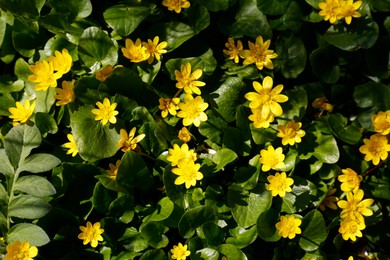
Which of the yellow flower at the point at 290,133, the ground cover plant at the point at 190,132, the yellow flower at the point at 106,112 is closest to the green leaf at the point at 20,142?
the ground cover plant at the point at 190,132

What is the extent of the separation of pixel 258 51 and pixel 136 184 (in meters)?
0.87

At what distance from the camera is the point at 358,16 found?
2.47 metres

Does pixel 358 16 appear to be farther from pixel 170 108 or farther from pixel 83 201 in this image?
pixel 83 201

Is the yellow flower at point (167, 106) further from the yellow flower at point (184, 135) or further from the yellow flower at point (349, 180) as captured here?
the yellow flower at point (349, 180)

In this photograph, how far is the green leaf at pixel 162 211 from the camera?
7.19 feet

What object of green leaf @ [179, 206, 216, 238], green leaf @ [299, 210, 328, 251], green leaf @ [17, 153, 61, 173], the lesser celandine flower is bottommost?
green leaf @ [299, 210, 328, 251]

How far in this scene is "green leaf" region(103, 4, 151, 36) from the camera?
236cm

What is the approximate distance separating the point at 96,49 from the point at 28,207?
809 mm

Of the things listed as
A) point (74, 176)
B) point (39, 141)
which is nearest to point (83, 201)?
point (74, 176)

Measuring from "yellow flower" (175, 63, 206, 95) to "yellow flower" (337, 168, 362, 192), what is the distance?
760mm

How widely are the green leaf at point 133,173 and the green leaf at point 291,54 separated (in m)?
0.90

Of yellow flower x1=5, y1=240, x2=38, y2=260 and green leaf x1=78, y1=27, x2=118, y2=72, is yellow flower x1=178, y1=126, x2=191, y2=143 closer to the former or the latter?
green leaf x1=78, y1=27, x2=118, y2=72

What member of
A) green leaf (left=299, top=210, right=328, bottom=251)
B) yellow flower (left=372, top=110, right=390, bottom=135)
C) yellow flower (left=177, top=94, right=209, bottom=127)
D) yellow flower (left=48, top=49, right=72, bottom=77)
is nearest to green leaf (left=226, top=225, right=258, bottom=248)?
green leaf (left=299, top=210, right=328, bottom=251)

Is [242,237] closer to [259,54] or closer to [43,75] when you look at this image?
[259,54]
